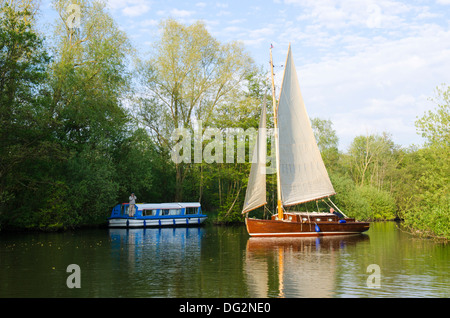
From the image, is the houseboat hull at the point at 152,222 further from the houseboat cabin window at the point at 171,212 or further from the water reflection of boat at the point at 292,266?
the water reflection of boat at the point at 292,266

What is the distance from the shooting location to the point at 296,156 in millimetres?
32656

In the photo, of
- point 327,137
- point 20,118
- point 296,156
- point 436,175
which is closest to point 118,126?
point 20,118

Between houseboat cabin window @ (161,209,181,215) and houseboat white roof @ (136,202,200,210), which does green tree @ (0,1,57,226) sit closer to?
houseboat white roof @ (136,202,200,210)

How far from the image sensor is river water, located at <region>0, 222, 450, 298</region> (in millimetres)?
13289

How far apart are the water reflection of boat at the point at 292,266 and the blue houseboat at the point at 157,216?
16.2 m

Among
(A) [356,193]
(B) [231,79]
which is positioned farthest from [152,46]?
(A) [356,193]

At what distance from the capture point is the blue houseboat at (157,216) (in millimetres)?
42094

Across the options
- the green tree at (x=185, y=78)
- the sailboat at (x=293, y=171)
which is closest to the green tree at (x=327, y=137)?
the green tree at (x=185, y=78)

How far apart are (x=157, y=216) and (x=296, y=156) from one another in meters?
17.2

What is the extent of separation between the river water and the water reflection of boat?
0.10 ft

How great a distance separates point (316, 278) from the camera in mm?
15328

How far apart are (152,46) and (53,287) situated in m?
39.2

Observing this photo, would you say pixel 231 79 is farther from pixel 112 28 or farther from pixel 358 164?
pixel 358 164

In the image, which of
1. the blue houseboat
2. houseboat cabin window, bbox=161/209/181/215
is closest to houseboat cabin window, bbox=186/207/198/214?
the blue houseboat
